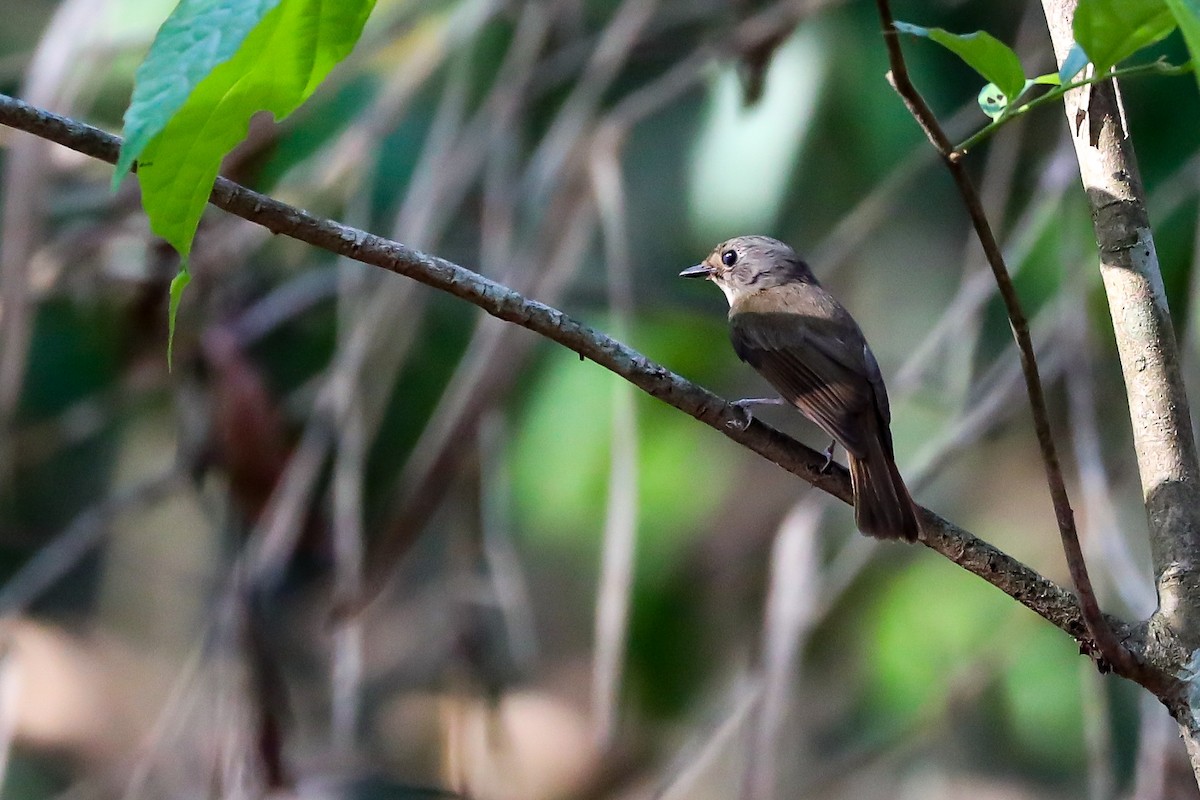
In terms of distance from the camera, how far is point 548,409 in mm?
3402

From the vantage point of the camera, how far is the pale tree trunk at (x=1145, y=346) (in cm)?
108

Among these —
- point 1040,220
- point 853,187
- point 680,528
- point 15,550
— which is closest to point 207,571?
point 15,550

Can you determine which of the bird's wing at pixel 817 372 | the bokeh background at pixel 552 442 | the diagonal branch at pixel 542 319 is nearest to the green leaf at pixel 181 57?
the diagonal branch at pixel 542 319

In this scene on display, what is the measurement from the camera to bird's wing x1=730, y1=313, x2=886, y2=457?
2049mm

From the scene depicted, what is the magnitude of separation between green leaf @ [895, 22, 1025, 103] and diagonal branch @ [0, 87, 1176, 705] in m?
0.45

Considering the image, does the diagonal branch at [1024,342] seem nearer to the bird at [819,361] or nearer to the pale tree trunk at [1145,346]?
the pale tree trunk at [1145,346]

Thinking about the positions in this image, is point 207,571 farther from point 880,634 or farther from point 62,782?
point 880,634

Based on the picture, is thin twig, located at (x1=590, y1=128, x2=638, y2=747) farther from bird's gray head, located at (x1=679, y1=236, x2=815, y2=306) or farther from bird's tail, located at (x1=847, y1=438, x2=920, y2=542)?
bird's tail, located at (x1=847, y1=438, x2=920, y2=542)

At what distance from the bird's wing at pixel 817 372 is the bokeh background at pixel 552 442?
16.5 inches

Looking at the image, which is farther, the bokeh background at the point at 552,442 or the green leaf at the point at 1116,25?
the bokeh background at the point at 552,442

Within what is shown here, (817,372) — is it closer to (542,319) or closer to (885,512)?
(885,512)

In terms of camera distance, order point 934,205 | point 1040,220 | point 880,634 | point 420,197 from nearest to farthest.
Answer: point 1040,220
point 420,197
point 880,634
point 934,205

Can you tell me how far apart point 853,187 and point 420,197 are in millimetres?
1362

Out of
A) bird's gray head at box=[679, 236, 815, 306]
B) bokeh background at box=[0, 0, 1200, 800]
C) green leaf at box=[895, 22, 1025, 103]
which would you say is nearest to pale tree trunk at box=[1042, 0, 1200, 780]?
green leaf at box=[895, 22, 1025, 103]
